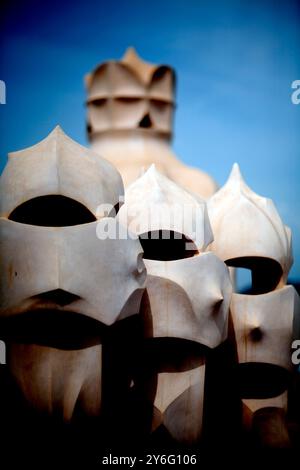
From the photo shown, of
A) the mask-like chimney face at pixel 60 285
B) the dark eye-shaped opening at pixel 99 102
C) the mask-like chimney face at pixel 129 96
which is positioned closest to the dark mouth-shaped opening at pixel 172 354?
the mask-like chimney face at pixel 60 285

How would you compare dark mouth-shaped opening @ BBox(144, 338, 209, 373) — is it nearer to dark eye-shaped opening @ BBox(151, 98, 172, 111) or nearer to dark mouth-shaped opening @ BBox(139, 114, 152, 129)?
dark mouth-shaped opening @ BBox(139, 114, 152, 129)

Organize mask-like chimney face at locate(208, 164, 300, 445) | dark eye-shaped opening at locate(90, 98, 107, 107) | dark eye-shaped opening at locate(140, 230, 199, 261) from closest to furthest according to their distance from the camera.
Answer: dark eye-shaped opening at locate(140, 230, 199, 261), mask-like chimney face at locate(208, 164, 300, 445), dark eye-shaped opening at locate(90, 98, 107, 107)

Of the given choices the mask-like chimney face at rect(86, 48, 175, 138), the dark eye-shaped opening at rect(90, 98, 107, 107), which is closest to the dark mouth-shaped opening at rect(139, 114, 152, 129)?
the mask-like chimney face at rect(86, 48, 175, 138)

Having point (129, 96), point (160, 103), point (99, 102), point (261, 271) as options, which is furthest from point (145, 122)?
point (261, 271)

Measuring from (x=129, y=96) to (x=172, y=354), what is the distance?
900 cm

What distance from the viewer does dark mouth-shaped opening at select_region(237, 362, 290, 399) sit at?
9.45 m

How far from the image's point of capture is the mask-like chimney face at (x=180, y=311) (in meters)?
7.95

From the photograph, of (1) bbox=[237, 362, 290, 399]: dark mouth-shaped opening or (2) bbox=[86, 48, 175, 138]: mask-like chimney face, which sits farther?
(2) bbox=[86, 48, 175, 138]: mask-like chimney face

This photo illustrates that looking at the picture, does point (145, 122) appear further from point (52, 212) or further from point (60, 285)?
point (60, 285)

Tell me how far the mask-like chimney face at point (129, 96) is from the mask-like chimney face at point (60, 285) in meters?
8.94

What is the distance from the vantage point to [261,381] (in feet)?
31.3

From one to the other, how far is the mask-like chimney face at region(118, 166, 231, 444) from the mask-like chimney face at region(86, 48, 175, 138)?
8054 millimetres

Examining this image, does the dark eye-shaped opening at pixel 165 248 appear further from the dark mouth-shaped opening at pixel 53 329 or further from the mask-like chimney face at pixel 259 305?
the dark mouth-shaped opening at pixel 53 329
